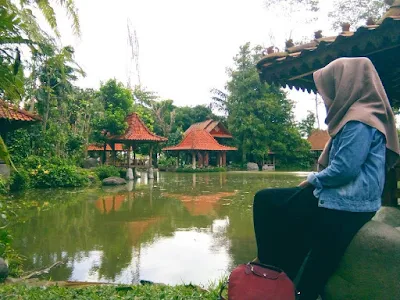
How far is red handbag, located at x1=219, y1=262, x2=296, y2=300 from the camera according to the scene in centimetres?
174

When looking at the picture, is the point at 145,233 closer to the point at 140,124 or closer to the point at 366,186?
the point at 366,186

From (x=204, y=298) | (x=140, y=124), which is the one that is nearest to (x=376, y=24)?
(x=204, y=298)

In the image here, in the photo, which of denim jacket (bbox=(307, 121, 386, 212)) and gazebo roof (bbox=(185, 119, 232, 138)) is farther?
gazebo roof (bbox=(185, 119, 232, 138))

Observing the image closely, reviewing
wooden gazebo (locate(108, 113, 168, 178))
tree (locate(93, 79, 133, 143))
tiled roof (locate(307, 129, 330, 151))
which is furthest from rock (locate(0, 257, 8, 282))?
tiled roof (locate(307, 129, 330, 151))

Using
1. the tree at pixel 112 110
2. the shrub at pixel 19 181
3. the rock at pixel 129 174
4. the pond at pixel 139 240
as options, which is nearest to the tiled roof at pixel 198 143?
the tree at pixel 112 110

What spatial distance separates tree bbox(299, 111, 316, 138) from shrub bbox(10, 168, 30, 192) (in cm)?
3176

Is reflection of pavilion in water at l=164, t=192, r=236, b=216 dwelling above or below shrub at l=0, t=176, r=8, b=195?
below

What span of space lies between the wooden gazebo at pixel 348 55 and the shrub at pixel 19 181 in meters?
11.3

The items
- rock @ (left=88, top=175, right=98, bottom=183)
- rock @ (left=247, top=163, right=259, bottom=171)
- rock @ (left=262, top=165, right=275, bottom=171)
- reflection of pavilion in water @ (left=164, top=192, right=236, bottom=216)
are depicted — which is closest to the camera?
reflection of pavilion in water @ (left=164, top=192, right=236, bottom=216)

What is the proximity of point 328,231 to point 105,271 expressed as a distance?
335cm

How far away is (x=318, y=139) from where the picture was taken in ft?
119

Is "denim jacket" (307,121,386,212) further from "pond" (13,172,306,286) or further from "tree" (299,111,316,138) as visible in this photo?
"tree" (299,111,316,138)

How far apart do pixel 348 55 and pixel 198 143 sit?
26.3m

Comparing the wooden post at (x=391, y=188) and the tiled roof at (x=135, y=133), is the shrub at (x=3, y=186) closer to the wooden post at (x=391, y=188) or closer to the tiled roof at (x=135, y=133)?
the tiled roof at (x=135, y=133)
